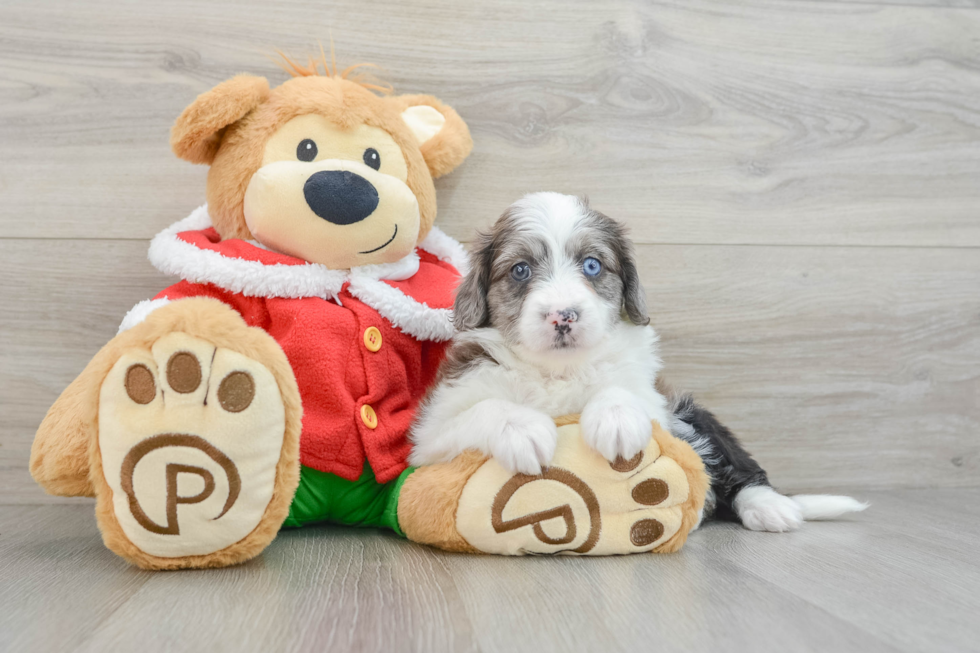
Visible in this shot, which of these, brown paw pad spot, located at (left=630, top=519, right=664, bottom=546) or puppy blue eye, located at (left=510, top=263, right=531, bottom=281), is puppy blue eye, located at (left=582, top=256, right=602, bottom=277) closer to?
puppy blue eye, located at (left=510, top=263, right=531, bottom=281)

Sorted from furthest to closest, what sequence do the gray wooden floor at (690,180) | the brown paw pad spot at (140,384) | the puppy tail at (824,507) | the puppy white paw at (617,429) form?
1. the gray wooden floor at (690,180)
2. the puppy tail at (824,507)
3. the puppy white paw at (617,429)
4. the brown paw pad spot at (140,384)

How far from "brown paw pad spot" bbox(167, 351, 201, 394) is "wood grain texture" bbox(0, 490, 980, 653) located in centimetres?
37

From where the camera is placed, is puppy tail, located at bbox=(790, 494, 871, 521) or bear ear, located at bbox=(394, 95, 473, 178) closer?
puppy tail, located at bbox=(790, 494, 871, 521)

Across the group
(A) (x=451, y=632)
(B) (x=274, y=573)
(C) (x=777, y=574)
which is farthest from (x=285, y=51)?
(C) (x=777, y=574)

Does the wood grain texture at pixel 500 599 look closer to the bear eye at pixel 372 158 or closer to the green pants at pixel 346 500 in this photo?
the green pants at pixel 346 500

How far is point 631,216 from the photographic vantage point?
2.41 meters

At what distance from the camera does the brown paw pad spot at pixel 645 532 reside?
4.95ft

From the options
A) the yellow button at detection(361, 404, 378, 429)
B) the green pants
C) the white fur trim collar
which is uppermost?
the white fur trim collar

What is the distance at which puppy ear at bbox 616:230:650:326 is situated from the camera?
1815mm

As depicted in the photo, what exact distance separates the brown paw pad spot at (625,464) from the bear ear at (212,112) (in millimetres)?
1265

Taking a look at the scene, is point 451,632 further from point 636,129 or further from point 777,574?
point 636,129

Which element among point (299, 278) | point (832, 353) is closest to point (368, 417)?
point (299, 278)

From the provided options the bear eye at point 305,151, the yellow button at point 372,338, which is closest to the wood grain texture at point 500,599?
the yellow button at point 372,338

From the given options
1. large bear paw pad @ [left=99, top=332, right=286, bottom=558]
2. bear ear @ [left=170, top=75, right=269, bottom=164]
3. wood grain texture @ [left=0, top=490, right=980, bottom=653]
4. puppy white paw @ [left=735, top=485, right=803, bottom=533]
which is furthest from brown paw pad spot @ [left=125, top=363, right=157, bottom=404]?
puppy white paw @ [left=735, top=485, right=803, bottom=533]
